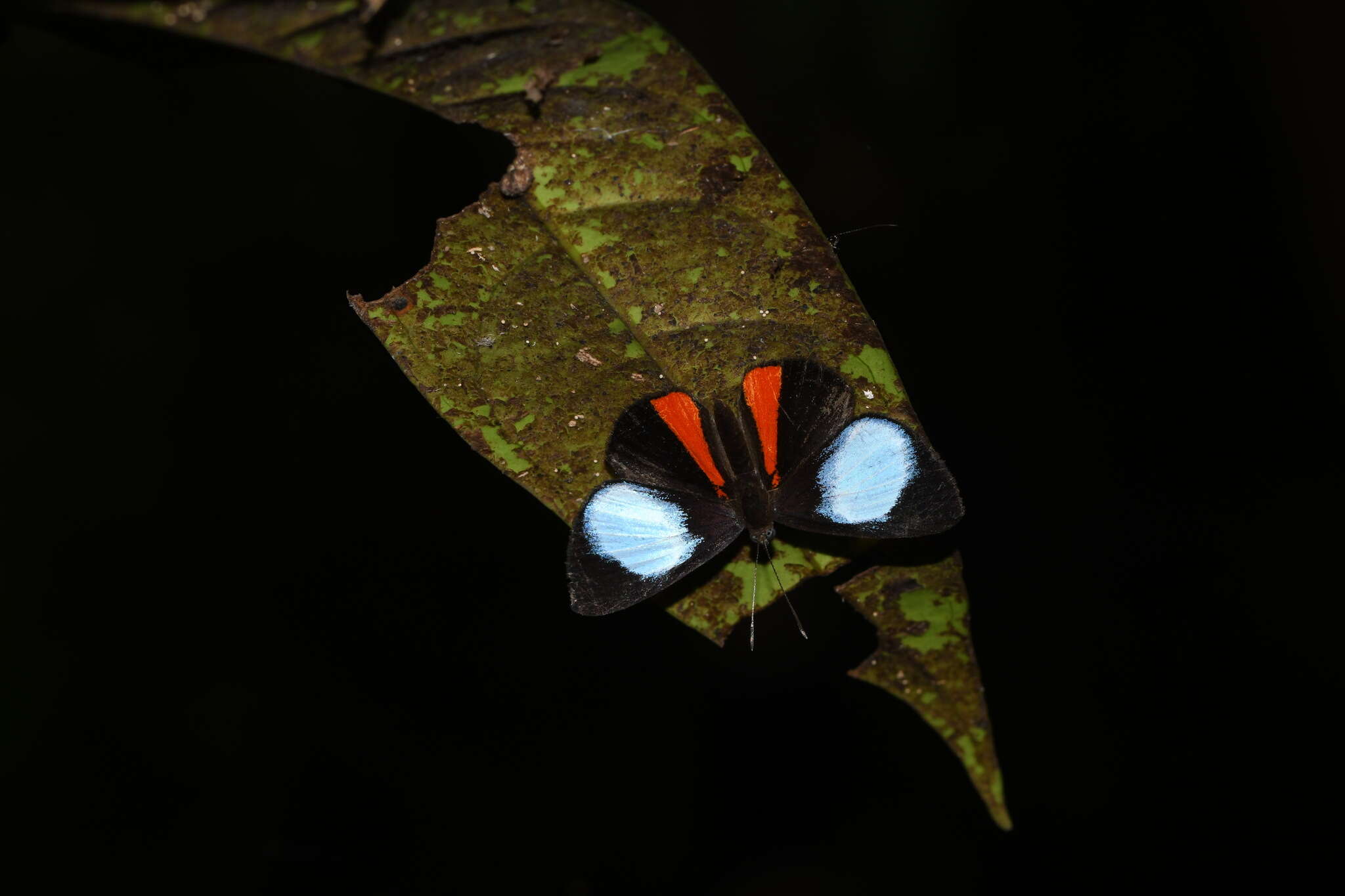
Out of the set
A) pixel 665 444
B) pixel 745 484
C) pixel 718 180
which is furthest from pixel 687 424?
pixel 718 180

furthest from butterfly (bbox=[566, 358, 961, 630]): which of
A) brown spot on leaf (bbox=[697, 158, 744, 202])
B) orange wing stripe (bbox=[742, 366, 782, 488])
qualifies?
brown spot on leaf (bbox=[697, 158, 744, 202])

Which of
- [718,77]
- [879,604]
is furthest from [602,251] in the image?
[718,77]

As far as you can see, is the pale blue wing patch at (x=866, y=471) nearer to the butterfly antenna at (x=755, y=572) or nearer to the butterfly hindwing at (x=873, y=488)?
the butterfly hindwing at (x=873, y=488)

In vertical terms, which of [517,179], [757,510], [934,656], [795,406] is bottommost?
[934,656]

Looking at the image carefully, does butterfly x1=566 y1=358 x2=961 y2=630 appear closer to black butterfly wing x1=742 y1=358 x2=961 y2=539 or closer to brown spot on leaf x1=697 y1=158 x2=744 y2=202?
black butterfly wing x1=742 y1=358 x2=961 y2=539

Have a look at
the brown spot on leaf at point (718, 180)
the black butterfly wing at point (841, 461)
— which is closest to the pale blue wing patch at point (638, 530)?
the black butterfly wing at point (841, 461)

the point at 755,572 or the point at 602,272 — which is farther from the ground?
the point at 602,272

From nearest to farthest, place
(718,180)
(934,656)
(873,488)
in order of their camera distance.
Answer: (934,656) < (718,180) < (873,488)

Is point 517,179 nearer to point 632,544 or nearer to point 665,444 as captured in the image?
point 665,444
